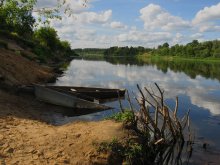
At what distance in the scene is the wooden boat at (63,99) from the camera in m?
28.1

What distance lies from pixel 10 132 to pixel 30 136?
3.68 feet

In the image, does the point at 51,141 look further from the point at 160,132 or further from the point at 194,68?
the point at 194,68

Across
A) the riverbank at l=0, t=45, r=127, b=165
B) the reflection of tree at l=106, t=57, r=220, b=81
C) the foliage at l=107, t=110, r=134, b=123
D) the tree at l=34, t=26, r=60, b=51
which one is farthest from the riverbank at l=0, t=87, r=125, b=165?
the tree at l=34, t=26, r=60, b=51

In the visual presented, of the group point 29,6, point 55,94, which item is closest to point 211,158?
point 55,94

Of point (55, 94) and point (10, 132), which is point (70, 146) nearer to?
point (10, 132)

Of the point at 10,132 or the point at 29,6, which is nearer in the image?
the point at 10,132

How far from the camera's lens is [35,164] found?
12695 millimetres

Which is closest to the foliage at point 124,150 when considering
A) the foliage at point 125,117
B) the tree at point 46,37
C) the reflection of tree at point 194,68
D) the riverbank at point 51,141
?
the riverbank at point 51,141

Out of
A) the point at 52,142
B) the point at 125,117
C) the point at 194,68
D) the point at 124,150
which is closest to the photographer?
the point at 52,142

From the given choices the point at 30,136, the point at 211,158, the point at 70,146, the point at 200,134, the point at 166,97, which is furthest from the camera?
the point at 166,97

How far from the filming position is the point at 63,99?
1125 inches

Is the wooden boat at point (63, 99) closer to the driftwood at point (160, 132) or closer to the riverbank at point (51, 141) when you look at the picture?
the riverbank at point (51, 141)

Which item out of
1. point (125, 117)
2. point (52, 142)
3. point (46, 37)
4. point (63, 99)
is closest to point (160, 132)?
point (125, 117)

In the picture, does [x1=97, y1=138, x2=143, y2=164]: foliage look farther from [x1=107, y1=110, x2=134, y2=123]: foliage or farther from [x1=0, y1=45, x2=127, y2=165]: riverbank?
[x1=107, y1=110, x2=134, y2=123]: foliage
